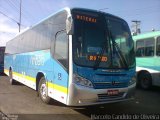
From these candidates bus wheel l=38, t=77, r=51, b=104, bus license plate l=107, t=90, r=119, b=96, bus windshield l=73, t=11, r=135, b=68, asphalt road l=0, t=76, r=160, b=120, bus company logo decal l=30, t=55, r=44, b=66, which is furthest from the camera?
bus company logo decal l=30, t=55, r=44, b=66

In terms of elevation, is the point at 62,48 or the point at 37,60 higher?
the point at 62,48

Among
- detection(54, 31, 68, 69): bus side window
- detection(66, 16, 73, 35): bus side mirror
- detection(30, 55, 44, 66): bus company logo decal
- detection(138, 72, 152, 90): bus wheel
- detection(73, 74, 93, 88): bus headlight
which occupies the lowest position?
detection(138, 72, 152, 90): bus wheel

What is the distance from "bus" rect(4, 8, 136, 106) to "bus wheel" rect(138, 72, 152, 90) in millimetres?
5890

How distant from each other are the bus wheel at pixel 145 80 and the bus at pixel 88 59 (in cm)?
589

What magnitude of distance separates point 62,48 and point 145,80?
7.72 meters

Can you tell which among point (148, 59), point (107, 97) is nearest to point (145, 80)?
point (148, 59)

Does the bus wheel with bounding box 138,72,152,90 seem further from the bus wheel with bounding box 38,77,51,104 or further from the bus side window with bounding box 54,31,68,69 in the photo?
the bus side window with bounding box 54,31,68,69

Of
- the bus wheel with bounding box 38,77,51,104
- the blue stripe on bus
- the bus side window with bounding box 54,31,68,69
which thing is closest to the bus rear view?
the bus side window with bounding box 54,31,68,69

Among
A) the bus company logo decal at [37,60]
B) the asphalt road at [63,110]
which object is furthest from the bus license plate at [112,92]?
the bus company logo decal at [37,60]

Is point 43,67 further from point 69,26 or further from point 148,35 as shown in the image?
point 148,35

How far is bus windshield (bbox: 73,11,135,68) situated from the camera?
24.3 ft

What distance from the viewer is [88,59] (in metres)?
7.39

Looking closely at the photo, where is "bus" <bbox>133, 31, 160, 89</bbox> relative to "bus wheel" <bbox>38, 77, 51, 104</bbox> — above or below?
above

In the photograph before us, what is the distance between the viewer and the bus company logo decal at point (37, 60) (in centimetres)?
993
